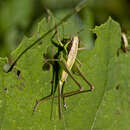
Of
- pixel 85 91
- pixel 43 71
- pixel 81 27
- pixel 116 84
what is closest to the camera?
pixel 43 71

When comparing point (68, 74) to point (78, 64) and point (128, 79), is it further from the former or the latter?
point (128, 79)

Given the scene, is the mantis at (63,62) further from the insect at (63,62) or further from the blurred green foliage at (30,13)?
the blurred green foliage at (30,13)

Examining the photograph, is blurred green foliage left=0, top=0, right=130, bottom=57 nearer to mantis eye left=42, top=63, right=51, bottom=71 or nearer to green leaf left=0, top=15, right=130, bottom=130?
green leaf left=0, top=15, right=130, bottom=130

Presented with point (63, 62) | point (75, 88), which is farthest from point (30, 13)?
point (75, 88)

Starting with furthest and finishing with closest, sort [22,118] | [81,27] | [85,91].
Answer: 1. [81,27]
2. [85,91]
3. [22,118]

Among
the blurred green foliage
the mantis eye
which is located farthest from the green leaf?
the blurred green foliage

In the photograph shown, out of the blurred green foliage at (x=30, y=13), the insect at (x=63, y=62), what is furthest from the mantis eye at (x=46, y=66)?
the blurred green foliage at (x=30, y=13)

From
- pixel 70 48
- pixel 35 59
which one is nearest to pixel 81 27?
pixel 70 48
